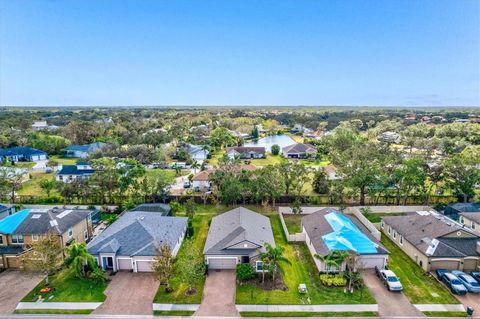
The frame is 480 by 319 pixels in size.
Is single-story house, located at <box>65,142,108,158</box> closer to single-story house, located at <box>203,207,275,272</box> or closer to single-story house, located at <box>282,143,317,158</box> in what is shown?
single-story house, located at <box>282,143,317,158</box>

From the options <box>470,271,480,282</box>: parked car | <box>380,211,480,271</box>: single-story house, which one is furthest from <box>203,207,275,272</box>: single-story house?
<box>470,271,480,282</box>: parked car

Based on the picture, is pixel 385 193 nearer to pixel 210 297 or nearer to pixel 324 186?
pixel 324 186

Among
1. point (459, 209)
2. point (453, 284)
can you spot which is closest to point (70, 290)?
point (453, 284)

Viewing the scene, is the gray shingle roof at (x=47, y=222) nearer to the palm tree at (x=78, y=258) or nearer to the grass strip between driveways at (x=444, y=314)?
the palm tree at (x=78, y=258)

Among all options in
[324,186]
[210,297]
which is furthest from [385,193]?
[210,297]

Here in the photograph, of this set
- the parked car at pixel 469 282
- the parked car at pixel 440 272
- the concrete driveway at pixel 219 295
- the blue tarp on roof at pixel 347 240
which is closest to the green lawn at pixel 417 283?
the parked car at pixel 440 272

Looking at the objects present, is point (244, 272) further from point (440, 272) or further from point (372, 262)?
→ point (440, 272)
